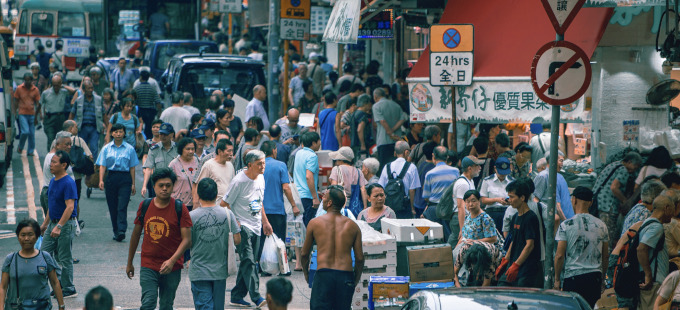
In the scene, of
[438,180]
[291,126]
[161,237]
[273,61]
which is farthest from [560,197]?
[273,61]

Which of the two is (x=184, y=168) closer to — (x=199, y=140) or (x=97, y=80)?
(x=199, y=140)

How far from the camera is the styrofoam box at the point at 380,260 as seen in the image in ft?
32.4

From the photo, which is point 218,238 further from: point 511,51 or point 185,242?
point 511,51

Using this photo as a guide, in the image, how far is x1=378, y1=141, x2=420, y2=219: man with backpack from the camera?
1300 cm

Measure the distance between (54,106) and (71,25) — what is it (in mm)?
17604

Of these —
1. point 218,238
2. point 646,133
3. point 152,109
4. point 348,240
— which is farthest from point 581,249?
point 152,109

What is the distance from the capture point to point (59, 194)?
10875 mm

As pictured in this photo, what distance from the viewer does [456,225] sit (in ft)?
38.2

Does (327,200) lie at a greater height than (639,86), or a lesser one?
lesser

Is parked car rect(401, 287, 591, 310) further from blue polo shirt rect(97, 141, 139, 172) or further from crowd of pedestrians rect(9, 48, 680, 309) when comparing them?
blue polo shirt rect(97, 141, 139, 172)

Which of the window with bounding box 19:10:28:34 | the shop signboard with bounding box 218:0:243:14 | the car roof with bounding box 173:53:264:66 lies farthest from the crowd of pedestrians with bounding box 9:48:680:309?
the window with bounding box 19:10:28:34

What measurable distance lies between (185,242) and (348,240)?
57.6 inches

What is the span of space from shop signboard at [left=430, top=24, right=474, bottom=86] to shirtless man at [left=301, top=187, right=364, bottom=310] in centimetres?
305

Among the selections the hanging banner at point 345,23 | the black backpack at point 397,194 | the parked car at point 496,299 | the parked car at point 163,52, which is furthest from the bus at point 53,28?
the parked car at point 496,299
